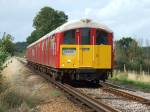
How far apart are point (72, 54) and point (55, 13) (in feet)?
255

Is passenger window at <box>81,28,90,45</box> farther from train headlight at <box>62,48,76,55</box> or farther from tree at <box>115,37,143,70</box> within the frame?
tree at <box>115,37,143,70</box>

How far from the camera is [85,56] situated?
22.0 m

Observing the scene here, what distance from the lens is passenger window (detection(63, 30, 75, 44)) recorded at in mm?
21969

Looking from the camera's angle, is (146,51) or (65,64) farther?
(146,51)

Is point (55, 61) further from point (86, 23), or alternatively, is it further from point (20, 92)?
point (20, 92)

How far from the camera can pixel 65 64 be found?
22.0m

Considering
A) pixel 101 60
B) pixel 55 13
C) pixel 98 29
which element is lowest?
pixel 101 60

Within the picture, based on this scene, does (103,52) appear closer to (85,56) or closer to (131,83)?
(85,56)

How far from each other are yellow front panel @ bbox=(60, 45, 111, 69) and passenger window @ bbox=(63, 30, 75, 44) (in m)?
0.23

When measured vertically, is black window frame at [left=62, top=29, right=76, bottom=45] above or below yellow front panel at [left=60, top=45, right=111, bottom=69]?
above

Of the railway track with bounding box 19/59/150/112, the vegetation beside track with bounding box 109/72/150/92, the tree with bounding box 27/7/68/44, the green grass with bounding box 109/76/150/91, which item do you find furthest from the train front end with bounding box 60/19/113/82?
the tree with bounding box 27/7/68/44

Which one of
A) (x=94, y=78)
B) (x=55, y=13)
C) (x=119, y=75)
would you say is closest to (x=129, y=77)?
(x=119, y=75)

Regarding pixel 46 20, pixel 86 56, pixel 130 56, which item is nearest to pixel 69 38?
pixel 86 56

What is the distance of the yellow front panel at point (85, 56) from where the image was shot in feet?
71.9
